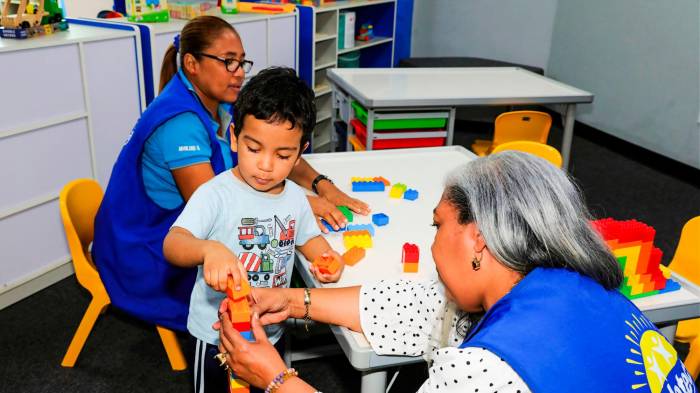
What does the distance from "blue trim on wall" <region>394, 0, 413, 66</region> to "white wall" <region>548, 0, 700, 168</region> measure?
58.2 inches

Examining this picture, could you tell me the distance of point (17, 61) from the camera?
2.57m

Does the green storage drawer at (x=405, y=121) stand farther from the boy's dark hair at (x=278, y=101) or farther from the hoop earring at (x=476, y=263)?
the hoop earring at (x=476, y=263)

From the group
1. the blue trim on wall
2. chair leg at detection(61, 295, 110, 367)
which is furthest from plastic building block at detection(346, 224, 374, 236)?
the blue trim on wall

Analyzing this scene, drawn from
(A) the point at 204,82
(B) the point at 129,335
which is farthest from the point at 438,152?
(B) the point at 129,335

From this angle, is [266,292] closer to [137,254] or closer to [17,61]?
[137,254]

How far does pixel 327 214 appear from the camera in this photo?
1899mm

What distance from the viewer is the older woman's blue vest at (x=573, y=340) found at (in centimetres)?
91

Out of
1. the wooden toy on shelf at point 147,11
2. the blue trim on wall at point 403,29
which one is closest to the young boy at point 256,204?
the wooden toy on shelf at point 147,11

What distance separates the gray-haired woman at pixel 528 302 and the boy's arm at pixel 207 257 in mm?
109

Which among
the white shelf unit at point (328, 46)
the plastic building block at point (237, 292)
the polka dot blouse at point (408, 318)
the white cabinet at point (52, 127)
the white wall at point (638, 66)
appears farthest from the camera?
the white wall at point (638, 66)

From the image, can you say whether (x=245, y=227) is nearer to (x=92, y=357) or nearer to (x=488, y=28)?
(x=92, y=357)

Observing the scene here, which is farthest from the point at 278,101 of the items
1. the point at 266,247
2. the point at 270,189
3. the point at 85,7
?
the point at 85,7

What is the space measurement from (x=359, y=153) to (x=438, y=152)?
358 millimetres

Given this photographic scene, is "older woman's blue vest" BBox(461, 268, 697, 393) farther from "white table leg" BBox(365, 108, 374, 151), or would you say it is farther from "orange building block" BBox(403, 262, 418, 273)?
"white table leg" BBox(365, 108, 374, 151)
